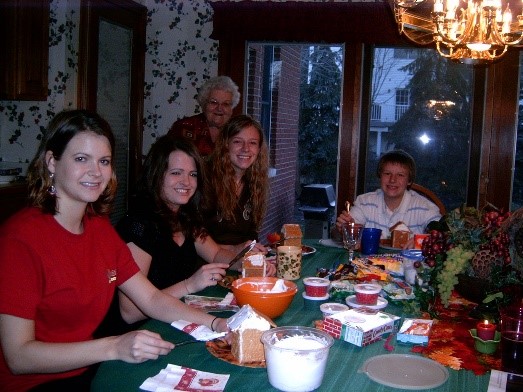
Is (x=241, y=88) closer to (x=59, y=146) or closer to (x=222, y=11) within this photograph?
(x=222, y=11)

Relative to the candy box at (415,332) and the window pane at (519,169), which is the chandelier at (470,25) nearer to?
the candy box at (415,332)

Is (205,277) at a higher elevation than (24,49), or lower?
lower

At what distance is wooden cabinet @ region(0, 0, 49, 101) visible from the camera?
3596mm

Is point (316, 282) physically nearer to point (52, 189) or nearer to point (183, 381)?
point (183, 381)

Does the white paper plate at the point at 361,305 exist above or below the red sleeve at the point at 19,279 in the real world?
below

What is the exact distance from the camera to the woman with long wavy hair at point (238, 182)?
2.89m

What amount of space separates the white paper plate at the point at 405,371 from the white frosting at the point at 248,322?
241 mm

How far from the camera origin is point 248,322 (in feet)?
4.42

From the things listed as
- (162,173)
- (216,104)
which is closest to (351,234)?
(162,173)

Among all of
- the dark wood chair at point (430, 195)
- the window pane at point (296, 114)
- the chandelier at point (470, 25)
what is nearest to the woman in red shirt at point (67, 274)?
→ the chandelier at point (470, 25)

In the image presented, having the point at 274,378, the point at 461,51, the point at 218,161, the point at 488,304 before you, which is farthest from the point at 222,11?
the point at 274,378

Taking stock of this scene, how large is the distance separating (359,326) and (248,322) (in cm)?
31

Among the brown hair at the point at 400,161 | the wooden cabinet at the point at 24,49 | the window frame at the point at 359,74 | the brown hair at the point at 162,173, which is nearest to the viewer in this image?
the brown hair at the point at 162,173

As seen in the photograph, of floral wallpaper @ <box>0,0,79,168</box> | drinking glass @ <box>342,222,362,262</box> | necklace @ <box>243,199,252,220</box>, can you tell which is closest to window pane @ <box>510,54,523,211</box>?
necklace @ <box>243,199,252,220</box>
